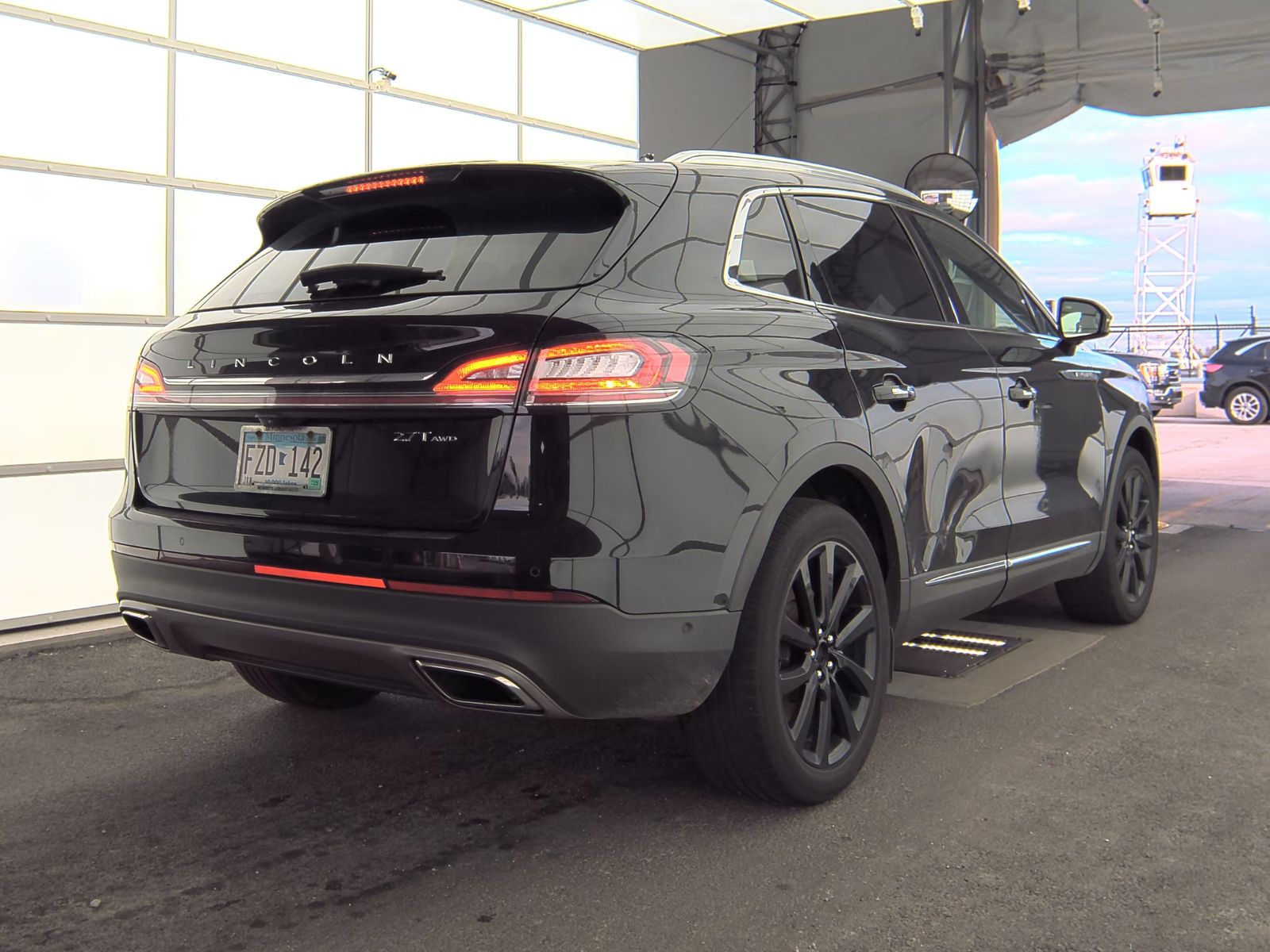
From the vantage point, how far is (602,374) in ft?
9.22

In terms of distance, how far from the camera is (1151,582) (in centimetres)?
→ 592

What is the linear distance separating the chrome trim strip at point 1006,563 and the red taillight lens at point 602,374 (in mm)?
1490

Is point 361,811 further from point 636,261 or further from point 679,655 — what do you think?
point 636,261

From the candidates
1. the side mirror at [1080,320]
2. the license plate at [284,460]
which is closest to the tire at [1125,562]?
the side mirror at [1080,320]

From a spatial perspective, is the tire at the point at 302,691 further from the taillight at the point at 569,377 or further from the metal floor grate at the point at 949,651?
the metal floor grate at the point at 949,651

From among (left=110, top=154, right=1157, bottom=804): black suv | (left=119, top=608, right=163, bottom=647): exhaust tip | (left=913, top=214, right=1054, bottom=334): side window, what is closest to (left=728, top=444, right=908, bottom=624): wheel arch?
(left=110, top=154, right=1157, bottom=804): black suv

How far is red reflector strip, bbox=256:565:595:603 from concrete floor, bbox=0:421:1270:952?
0.71 m

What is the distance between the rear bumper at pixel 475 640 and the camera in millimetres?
2771

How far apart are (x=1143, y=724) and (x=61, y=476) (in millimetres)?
4800

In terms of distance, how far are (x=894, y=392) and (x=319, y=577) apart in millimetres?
1741

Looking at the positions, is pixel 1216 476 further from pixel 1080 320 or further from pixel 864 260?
pixel 864 260

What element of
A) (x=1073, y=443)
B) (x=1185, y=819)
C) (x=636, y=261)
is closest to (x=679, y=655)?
(x=636, y=261)

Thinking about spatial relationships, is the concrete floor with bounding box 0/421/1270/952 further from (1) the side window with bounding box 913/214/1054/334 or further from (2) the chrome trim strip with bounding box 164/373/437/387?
(1) the side window with bounding box 913/214/1054/334

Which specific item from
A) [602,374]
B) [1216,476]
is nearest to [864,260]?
[602,374]
